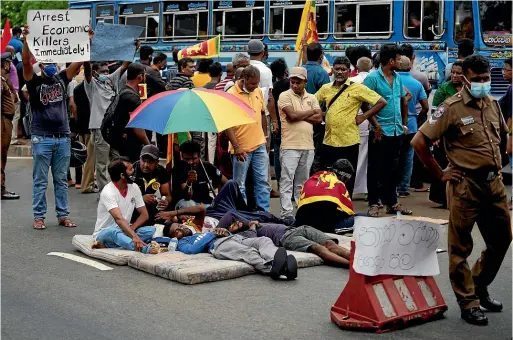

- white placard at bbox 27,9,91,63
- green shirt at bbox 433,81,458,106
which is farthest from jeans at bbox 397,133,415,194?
white placard at bbox 27,9,91,63

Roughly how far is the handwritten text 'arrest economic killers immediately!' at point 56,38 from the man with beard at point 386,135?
340cm

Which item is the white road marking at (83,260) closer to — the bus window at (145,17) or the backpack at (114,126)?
the backpack at (114,126)

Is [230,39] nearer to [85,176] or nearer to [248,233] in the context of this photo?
[85,176]

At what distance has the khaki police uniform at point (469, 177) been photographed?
6.44 metres

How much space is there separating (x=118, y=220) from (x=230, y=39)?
11936 millimetres

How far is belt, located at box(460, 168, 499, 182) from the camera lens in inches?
253

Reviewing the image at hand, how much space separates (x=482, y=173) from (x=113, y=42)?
5946 mm

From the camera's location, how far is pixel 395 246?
6.39 meters

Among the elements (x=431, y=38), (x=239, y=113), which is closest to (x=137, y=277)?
(x=239, y=113)

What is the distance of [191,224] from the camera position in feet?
30.5

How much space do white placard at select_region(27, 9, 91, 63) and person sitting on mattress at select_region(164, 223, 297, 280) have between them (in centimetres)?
240

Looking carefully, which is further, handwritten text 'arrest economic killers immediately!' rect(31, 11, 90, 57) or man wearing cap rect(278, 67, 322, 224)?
man wearing cap rect(278, 67, 322, 224)

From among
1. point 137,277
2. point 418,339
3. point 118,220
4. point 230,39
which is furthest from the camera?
point 230,39

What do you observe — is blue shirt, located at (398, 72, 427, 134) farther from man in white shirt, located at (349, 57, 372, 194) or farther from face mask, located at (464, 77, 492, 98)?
face mask, located at (464, 77, 492, 98)
